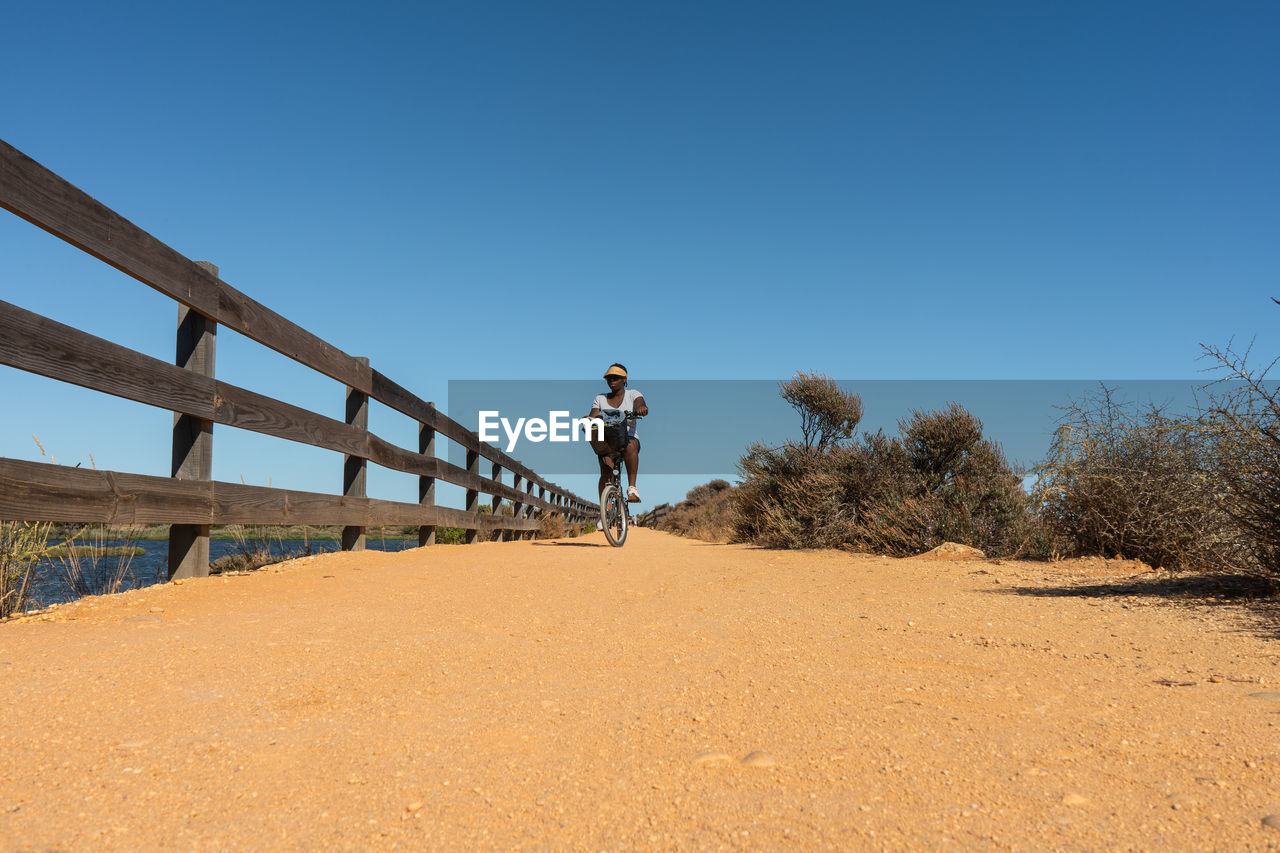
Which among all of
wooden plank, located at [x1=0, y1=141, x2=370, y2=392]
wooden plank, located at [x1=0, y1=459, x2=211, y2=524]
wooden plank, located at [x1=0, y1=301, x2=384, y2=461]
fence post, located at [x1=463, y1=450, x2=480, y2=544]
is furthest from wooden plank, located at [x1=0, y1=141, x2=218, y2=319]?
fence post, located at [x1=463, y1=450, x2=480, y2=544]

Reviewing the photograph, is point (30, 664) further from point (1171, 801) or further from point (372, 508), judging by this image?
point (372, 508)

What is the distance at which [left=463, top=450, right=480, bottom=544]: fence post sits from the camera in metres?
11.5

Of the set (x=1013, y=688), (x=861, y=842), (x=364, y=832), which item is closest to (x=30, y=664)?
(x=364, y=832)

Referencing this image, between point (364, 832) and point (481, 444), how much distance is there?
11.0 metres

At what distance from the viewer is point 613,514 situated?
416 inches

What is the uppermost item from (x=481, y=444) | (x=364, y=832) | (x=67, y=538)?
(x=481, y=444)

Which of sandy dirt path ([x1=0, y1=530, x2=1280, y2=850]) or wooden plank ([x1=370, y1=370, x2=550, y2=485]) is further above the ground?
wooden plank ([x1=370, y1=370, x2=550, y2=485])

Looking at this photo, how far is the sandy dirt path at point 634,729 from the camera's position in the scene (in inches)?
62.1

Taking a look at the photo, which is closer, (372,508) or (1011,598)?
(1011,598)

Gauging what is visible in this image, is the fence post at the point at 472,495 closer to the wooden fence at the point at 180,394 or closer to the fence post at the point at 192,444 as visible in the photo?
the wooden fence at the point at 180,394

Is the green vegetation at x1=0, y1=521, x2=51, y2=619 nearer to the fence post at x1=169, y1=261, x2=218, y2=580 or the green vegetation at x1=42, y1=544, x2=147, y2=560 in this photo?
the green vegetation at x1=42, y1=544, x2=147, y2=560

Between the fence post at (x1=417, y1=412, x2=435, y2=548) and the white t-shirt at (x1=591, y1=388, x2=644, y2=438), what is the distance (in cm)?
205

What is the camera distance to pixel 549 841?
152cm

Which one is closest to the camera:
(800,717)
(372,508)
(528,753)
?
(528,753)
